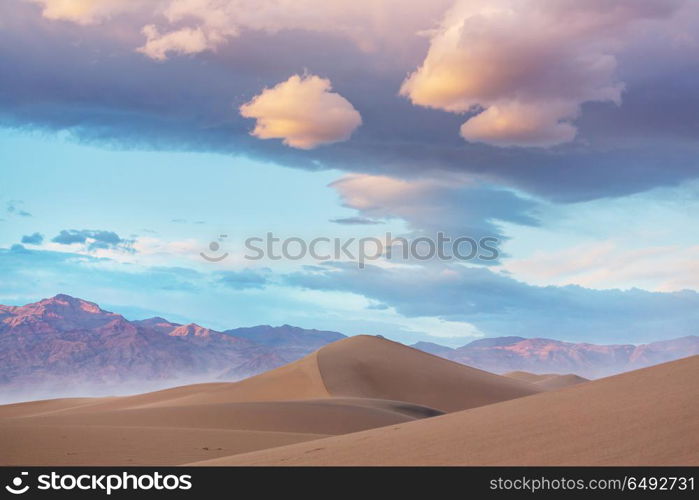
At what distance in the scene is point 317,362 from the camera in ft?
199

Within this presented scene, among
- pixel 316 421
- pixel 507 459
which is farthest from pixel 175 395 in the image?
pixel 507 459

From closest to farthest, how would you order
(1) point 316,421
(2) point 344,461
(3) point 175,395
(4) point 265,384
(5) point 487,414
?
(2) point 344,461 < (5) point 487,414 < (1) point 316,421 < (4) point 265,384 < (3) point 175,395

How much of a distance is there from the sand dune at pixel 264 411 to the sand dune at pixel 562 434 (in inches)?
289

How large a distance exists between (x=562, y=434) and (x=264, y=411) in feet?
80.4

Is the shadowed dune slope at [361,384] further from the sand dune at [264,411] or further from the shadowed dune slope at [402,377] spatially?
→ the sand dune at [264,411]

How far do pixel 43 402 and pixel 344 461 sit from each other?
71258 mm

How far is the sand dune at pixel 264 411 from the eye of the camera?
66.7 ft

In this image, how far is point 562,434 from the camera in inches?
439
